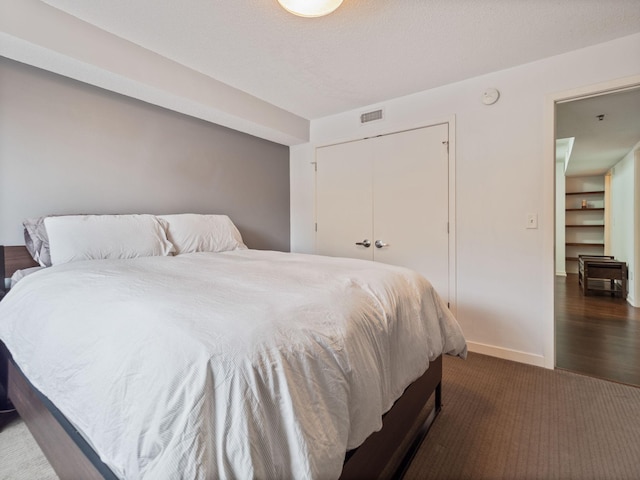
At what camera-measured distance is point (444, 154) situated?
9.35 feet

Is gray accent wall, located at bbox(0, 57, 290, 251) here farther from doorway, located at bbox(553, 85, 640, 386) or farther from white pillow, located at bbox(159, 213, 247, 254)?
doorway, located at bbox(553, 85, 640, 386)

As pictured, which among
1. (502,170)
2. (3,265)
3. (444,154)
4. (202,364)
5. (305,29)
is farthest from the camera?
(444,154)

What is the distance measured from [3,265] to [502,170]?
362cm

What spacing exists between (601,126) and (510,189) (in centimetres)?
194

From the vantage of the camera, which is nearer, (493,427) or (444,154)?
(493,427)

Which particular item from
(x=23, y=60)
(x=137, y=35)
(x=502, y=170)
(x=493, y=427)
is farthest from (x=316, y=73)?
(x=493, y=427)

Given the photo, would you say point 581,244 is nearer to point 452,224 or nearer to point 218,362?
point 452,224

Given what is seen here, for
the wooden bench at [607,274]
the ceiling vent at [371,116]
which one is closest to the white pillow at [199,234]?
the ceiling vent at [371,116]

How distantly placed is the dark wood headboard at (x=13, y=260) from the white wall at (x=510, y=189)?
128 inches

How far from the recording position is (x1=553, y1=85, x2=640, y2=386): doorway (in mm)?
2535

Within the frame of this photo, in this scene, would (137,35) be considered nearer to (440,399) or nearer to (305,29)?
(305,29)

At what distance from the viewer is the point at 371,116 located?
329cm

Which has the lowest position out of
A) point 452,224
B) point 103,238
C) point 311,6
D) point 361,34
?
point 103,238

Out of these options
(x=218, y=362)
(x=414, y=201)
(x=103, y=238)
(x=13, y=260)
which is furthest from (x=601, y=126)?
(x=13, y=260)
